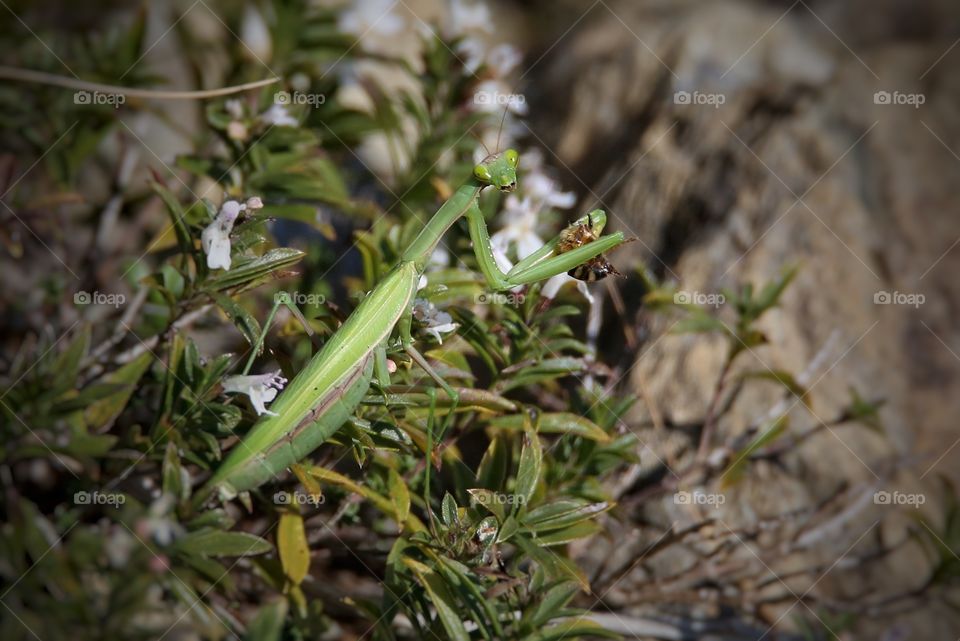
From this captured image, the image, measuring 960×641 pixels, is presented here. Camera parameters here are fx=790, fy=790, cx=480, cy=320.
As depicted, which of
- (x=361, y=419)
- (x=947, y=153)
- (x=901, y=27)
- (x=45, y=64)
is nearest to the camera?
(x=361, y=419)

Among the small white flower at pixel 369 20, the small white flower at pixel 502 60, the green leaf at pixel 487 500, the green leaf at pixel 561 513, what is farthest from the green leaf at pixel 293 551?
the small white flower at pixel 369 20

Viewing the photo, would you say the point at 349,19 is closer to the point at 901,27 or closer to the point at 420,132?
the point at 420,132

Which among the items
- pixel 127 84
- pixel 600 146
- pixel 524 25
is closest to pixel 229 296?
pixel 127 84

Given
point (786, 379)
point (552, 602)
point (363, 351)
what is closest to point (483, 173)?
point (363, 351)

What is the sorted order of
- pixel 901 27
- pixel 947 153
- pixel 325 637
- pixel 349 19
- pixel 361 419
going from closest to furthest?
pixel 361 419 < pixel 325 637 < pixel 349 19 < pixel 947 153 < pixel 901 27

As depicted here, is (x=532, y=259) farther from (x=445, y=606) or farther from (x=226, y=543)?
(x=226, y=543)

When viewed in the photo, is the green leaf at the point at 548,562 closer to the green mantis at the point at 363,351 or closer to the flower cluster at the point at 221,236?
the green mantis at the point at 363,351
